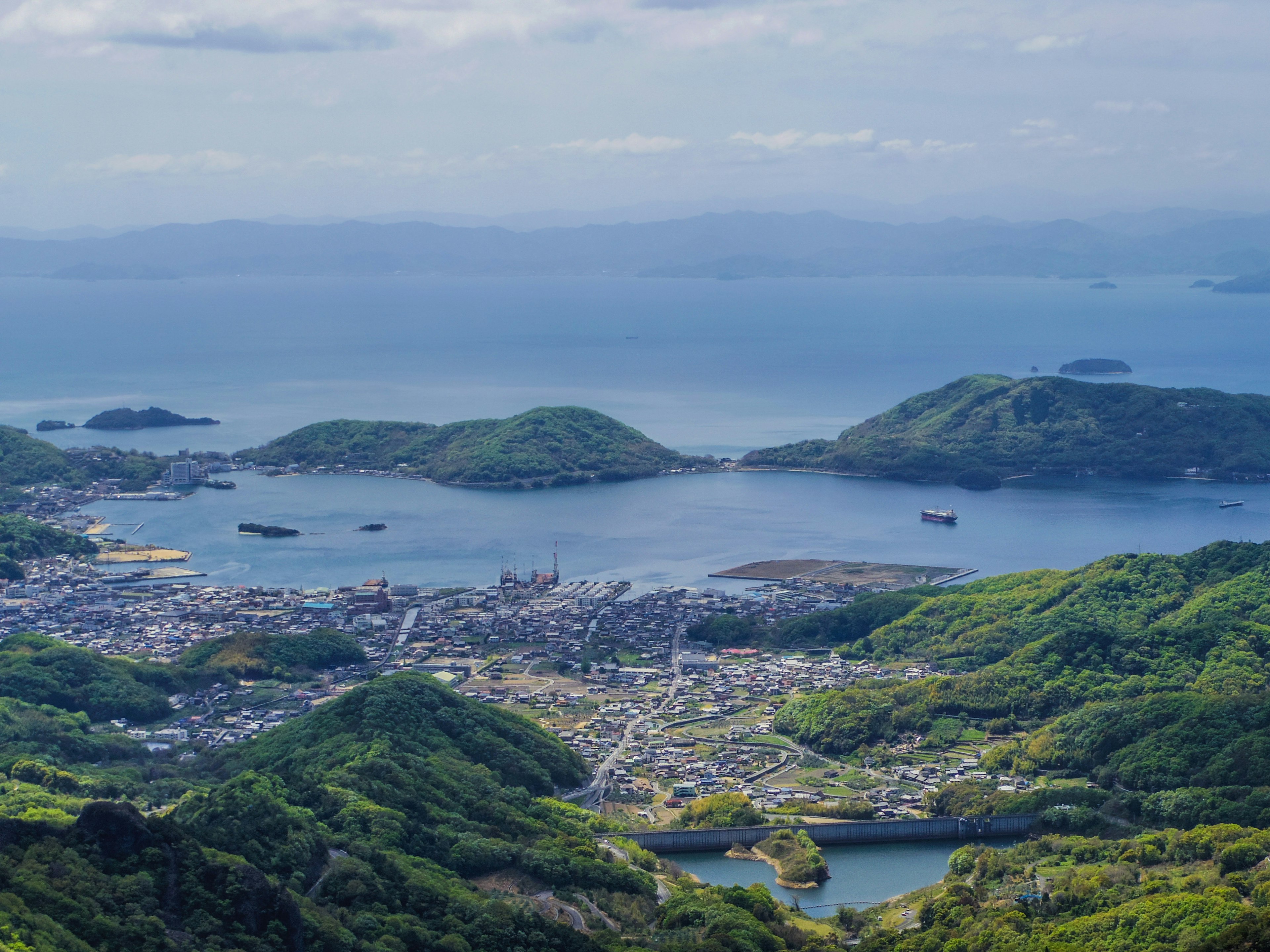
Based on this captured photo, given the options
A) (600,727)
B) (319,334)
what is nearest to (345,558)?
(600,727)

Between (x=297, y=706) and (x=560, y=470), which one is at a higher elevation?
(x=560, y=470)

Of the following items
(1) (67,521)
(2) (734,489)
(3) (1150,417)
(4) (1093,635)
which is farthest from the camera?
(3) (1150,417)

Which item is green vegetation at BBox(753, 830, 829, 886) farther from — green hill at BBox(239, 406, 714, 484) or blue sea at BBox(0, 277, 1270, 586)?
green hill at BBox(239, 406, 714, 484)

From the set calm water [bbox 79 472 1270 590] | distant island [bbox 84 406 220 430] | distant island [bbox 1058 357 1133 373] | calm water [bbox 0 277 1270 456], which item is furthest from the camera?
distant island [bbox 1058 357 1133 373]

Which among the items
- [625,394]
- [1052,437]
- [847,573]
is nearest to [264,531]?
[847,573]

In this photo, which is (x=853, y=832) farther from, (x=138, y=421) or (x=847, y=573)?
(x=138, y=421)

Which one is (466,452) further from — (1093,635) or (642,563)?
(1093,635)

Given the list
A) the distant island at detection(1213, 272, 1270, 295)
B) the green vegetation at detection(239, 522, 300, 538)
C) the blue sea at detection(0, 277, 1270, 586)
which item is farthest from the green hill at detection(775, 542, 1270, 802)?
the distant island at detection(1213, 272, 1270, 295)
